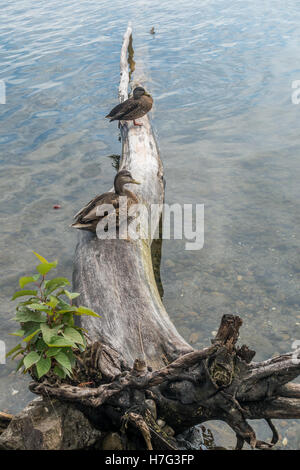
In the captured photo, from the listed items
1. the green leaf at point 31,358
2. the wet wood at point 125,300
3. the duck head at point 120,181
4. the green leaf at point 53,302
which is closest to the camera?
the green leaf at point 31,358

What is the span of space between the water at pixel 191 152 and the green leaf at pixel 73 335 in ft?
5.23

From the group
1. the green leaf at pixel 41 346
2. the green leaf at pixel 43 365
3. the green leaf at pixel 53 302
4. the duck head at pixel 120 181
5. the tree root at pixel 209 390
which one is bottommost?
the tree root at pixel 209 390

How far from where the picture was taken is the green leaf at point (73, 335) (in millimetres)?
3017

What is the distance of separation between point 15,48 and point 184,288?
16.0 m

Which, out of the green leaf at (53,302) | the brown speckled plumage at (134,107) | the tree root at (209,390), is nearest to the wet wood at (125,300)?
the tree root at (209,390)

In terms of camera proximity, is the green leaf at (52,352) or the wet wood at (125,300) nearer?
the green leaf at (52,352)

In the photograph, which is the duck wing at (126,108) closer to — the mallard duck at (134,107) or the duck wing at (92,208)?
the mallard duck at (134,107)

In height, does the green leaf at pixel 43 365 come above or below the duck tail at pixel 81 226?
below

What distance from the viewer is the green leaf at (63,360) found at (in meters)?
2.93

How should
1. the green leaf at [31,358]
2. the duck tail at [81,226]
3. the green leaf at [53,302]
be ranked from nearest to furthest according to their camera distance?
the green leaf at [31,358] < the green leaf at [53,302] < the duck tail at [81,226]

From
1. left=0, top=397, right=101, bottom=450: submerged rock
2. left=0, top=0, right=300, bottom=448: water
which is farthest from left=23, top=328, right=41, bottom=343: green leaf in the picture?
left=0, top=0, right=300, bottom=448: water

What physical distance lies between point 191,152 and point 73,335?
686 cm

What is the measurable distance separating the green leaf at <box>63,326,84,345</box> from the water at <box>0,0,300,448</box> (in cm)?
160

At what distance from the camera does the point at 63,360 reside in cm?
296
